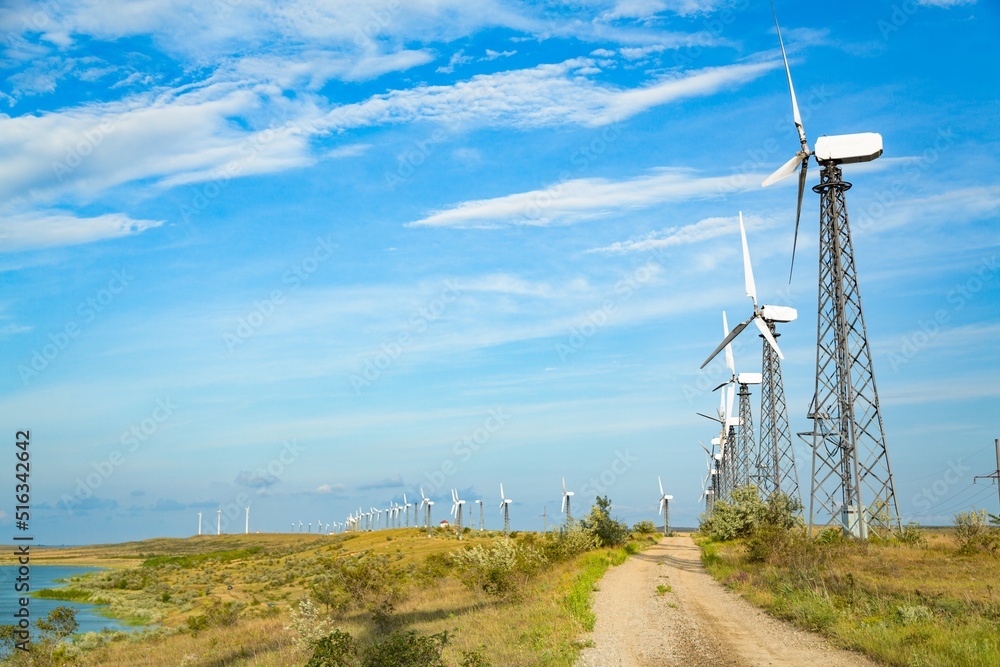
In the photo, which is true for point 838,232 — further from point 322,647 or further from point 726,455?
point 726,455

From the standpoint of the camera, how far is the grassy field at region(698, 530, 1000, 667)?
14820 mm

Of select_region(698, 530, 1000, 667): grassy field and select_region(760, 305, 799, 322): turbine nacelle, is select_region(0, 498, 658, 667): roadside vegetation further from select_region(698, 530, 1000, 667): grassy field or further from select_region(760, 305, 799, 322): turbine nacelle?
select_region(760, 305, 799, 322): turbine nacelle

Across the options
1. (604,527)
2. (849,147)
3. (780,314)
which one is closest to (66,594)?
(604,527)

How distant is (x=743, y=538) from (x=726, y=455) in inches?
1797

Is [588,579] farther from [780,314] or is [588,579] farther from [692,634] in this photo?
[780,314]

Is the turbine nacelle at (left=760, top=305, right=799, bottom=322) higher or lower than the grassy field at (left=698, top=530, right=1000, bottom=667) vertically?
higher

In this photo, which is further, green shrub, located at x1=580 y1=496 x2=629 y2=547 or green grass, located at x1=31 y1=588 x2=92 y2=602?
green grass, located at x1=31 y1=588 x2=92 y2=602

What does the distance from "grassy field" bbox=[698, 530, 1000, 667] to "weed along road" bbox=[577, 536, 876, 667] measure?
616mm

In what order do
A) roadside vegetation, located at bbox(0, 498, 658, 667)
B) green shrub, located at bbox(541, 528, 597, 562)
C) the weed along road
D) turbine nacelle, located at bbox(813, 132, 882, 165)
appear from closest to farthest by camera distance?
1. the weed along road
2. roadside vegetation, located at bbox(0, 498, 658, 667)
3. turbine nacelle, located at bbox(813, 132, 882, 165)
4. green shrub, located at bbox(541, 528, 597, 562)

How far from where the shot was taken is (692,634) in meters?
19.4

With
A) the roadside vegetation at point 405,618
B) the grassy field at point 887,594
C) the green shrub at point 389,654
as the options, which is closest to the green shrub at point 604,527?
the roadside vegetation at point 405,618

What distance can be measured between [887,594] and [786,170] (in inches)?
853

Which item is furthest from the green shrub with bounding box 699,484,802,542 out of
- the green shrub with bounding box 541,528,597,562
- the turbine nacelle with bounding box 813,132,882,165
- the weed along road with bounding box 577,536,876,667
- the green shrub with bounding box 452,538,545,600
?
the turbine nacelle with bounding box 813,132,882,165

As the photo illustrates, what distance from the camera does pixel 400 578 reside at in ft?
126
